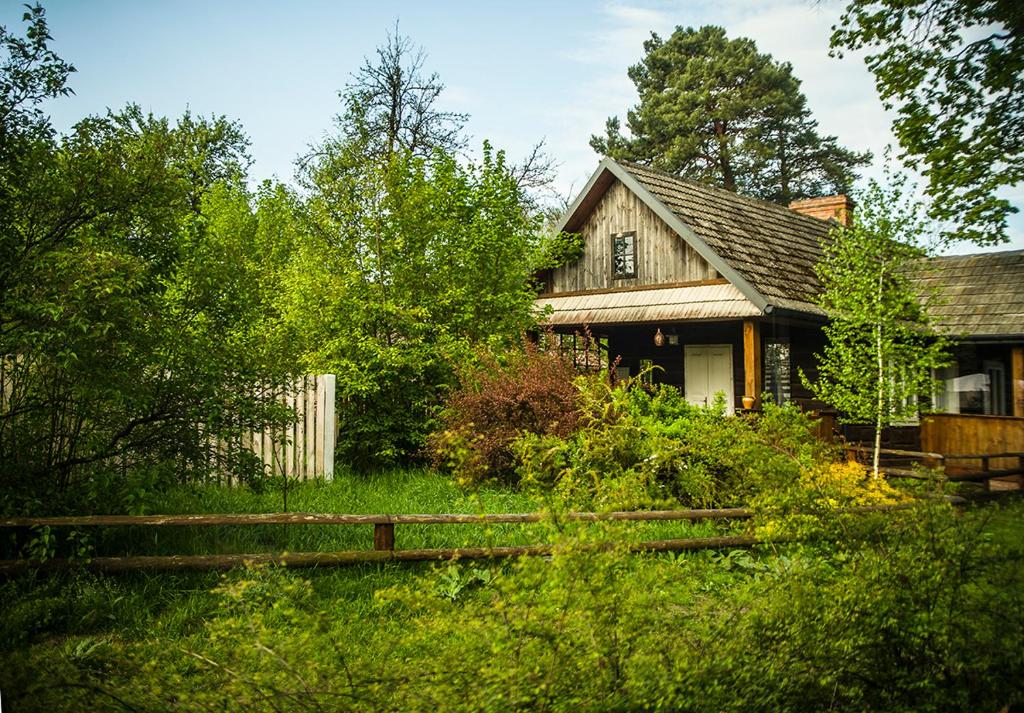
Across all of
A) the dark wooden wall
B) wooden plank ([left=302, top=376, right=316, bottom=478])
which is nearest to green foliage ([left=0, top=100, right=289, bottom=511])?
wooden plank ([left=302, top=376, right=316, bottom=478])

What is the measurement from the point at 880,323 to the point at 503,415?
4117 millimetres

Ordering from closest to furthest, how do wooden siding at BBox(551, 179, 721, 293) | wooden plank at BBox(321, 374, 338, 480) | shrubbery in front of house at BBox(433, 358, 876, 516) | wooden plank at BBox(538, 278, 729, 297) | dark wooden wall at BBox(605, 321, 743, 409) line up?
shrubbery in front of house at BBox(433, 358, 876, 516) < wooden plank at BBox(321, 374, 338, 480) < wooden plank at BBox(538, 278, 729, 297) < wooden siding at BBox(551, 179, 721, 293) < dark wooden wall at BBox(605, 321, 743, 409)

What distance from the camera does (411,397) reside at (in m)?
9.29

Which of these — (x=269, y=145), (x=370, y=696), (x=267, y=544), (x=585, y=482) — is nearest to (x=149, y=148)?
(x=269, y=145)

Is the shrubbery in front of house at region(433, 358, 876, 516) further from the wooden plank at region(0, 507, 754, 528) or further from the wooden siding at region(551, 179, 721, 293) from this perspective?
the wooden siding at region(551, 179, 721, 293)

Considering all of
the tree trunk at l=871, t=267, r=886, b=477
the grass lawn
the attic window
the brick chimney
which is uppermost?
the attic window

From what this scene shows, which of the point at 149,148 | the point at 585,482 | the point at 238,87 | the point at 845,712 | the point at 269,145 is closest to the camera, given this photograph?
the point at 845,712

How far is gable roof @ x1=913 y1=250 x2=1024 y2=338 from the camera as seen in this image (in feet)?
19.5

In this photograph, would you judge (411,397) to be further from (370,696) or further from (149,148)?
(370,696)

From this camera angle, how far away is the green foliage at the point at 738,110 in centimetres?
519

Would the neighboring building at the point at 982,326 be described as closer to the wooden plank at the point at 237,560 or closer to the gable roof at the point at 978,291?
the gable roof at the point at 978,291

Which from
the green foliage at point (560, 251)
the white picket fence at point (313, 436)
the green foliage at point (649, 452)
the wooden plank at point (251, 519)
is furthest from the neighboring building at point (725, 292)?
the wooden plank at point (251, 519)

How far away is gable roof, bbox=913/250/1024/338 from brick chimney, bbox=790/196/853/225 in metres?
1.14

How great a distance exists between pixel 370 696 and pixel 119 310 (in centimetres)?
313
